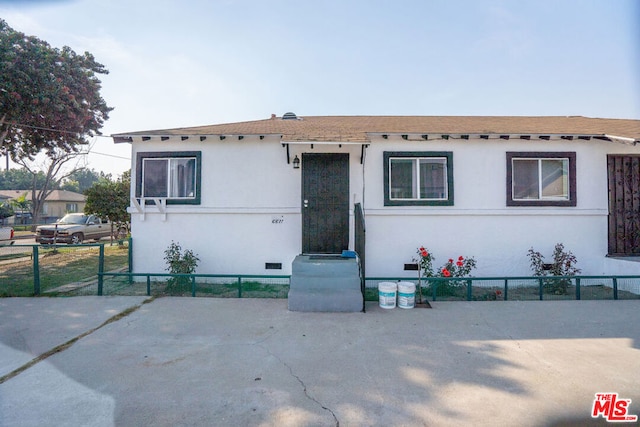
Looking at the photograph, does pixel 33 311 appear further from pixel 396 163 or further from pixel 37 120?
pixel 37 120

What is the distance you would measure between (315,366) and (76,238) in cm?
1606

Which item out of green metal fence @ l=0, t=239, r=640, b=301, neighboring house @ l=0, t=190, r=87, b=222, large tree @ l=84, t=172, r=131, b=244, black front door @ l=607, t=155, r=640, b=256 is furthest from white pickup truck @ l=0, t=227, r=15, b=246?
neighboring house @ l=0, t=190, r=87, b=222

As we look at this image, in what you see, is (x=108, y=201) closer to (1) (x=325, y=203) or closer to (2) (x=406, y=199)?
(1) (x=325, y=203)

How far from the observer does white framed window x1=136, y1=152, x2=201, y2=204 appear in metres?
7.34

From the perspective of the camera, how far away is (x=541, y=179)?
7172 mm

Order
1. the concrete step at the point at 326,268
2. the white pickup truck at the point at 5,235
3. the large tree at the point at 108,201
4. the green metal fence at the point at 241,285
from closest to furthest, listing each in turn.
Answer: the concrete step at the point at 326,268 < the green metal fence at the point at 241,285 < the large tree at the point at 108,201 < the white pickup truck at the point at 5,235

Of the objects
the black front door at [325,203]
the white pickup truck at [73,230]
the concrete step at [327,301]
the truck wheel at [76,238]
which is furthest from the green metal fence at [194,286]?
the truck wheel at [76,238]

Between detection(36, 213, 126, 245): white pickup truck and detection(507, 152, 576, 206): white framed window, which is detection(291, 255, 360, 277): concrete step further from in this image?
detection(36, 213, 126, 245): white pickup truck

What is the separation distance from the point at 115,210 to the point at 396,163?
36.6 ft

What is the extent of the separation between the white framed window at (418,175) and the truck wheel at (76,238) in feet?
49.3

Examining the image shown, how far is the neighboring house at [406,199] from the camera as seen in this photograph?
7039mm

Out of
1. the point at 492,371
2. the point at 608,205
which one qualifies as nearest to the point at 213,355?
the point at 492,371

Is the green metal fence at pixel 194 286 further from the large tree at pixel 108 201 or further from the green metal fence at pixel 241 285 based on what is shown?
the large tree at pixel 108 201

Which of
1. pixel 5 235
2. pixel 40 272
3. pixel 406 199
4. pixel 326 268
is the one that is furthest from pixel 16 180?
pixel 406 199
